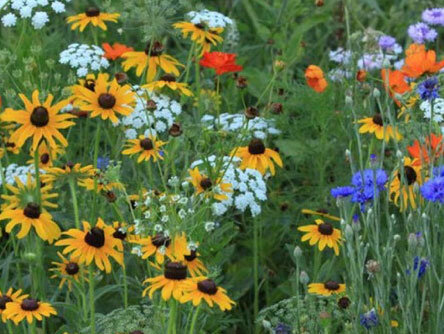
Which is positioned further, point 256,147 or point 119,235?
point 256,147

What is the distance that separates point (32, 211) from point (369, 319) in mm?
1045

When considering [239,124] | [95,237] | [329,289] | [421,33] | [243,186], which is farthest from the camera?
[421,33]

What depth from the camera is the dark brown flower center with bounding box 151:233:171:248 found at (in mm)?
2699

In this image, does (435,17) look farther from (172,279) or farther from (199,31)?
(172,279)

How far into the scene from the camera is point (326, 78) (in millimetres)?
4727

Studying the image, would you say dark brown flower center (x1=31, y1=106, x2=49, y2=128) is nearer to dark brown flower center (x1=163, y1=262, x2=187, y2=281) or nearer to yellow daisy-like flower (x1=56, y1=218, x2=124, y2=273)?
yellow daisy-like flower (x1=56, y1=218, x2=124, y2=273)

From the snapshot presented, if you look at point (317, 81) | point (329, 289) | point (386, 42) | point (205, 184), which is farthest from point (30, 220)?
point (386, 42)

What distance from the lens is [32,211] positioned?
123 inches

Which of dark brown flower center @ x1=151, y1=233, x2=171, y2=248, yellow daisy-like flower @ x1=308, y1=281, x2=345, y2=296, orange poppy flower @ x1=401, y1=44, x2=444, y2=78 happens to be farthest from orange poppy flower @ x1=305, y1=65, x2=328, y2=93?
dark brown flower center @ x1=151, y1=233, x2=171, y2=248

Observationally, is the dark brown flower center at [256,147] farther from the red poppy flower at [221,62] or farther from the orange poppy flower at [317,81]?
the orange poppy flower at [317,81]

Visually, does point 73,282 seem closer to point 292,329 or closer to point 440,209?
point 292,329

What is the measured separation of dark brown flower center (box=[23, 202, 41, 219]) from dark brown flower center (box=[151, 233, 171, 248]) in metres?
0.52

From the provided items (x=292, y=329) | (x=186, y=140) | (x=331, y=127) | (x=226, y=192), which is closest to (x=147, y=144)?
(x=186, y=140)

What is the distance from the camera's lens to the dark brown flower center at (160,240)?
270cm
